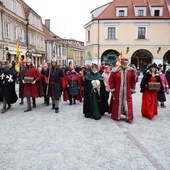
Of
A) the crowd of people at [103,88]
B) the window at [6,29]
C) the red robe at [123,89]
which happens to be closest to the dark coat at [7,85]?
the crowd of people at [103,88]

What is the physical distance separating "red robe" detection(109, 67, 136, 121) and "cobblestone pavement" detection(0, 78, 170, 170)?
0.37 m

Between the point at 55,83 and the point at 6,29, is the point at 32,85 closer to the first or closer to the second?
the point at 55,83

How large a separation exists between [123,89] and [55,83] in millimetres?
2488

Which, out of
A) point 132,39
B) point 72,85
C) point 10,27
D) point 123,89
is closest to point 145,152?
point 123,89

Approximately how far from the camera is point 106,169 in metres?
3.71

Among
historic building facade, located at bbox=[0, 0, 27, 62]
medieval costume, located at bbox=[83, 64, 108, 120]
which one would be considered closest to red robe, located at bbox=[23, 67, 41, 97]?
medieval costume, located at bbox=[83, 64, 108, 120]

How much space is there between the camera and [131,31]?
30.5 m

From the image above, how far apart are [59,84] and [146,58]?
87.4ft

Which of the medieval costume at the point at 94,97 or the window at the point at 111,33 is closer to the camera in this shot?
the medieval costume at the point at 94,97

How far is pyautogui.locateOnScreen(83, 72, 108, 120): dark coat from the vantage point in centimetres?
700

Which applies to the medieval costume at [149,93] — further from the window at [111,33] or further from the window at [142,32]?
the window at [142,32]

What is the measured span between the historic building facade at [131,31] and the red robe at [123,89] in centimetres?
2402

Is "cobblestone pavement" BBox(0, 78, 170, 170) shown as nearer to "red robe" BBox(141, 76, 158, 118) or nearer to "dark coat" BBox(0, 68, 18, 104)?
"red robe" BBox(141, 76, 158, 118)

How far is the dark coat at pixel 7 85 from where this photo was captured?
7.91 meters
